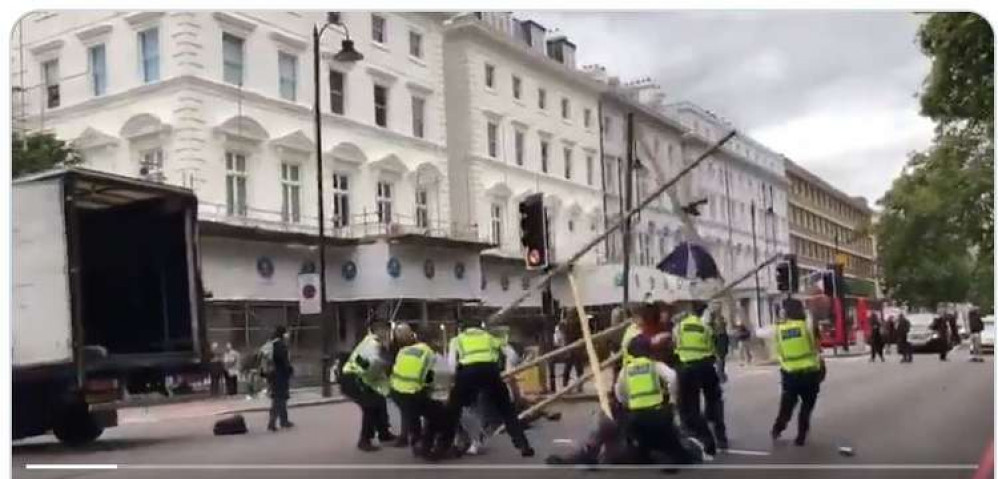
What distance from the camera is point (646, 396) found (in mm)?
4613

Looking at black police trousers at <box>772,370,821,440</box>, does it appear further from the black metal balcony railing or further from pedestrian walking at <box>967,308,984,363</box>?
the black metal balcony railing

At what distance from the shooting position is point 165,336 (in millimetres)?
4539

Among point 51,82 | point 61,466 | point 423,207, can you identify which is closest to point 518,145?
point 423,207

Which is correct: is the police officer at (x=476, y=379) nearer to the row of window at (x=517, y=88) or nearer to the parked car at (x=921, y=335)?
the row of window at (x=517, y=88)

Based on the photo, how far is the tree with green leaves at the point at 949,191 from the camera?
4.49m

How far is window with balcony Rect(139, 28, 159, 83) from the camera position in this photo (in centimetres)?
450

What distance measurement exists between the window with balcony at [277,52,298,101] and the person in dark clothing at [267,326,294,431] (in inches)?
30.3

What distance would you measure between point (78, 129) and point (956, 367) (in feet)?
9.87

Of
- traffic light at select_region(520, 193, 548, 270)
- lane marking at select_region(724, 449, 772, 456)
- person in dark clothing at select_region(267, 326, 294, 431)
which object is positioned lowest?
lane marking at select_region(724, 449, 772, 456)

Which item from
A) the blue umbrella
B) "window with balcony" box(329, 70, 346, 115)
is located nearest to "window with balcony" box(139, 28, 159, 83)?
"window with balcony" box(329, 70, 346, 115)

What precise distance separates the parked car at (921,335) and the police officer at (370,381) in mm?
1803

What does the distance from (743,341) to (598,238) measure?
60cm

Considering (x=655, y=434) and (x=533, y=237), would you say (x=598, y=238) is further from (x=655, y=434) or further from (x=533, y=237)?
(x=655, y=434)

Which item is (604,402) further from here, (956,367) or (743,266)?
(956,367)
